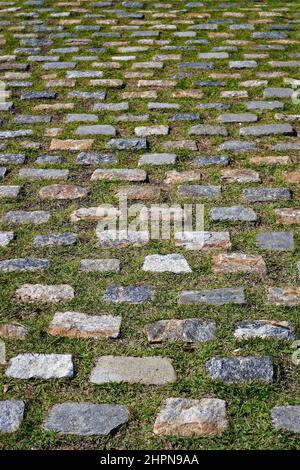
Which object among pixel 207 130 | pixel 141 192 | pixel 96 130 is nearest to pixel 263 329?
pixel 141 192

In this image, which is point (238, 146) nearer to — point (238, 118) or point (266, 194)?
point (238, 118)

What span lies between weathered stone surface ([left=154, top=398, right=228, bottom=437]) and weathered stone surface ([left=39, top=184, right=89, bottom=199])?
1.66 m

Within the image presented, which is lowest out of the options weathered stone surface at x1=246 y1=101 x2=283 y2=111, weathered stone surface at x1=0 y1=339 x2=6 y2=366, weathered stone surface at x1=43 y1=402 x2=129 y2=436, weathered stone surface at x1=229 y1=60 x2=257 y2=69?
weathered stone surface at x1=43 y1=402 x2=129 y2=436

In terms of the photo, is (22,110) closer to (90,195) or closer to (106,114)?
(106,114)

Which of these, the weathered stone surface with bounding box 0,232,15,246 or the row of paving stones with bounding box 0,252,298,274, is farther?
the weathered stone surface with bounding box 0,232,15,246

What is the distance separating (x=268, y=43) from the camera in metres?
6.09

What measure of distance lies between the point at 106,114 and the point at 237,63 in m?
1.45

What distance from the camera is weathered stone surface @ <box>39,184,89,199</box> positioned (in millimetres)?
3666

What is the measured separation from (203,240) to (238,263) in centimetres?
26

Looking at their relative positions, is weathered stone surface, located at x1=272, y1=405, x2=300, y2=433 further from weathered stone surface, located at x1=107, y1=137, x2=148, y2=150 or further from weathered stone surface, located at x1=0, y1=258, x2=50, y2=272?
weathered stone surface, located at x1=107, y1=137, x2=148, y2=150

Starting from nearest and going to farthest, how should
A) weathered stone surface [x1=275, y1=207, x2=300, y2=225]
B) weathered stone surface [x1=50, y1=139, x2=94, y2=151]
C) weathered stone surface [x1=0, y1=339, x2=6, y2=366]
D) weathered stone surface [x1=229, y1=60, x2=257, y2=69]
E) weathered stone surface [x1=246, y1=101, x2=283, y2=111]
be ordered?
1. weathered stone surface [x1=0, y1=339, x2=6, y2=366]
2. weathered stone surface [x1=275, y1=207, x2=300, y2=225]
3. weathered stone surface [x1=50, y1=139, x2=94, y2=151]
4. weathered stone surface [x1=246, y1=101, x2=283, y2=111]
5. weathered stone surface [x1=229, y1=60, x2=257, y2=69]

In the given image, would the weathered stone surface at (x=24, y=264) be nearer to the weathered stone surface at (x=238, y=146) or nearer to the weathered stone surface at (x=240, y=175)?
the weathered stone surface at (x=240, y=175)

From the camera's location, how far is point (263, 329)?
259cm

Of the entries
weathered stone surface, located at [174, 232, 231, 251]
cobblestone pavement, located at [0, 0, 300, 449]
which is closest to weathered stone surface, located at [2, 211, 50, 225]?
cobblestone pavement, located at [0, 0, 300, 449]
